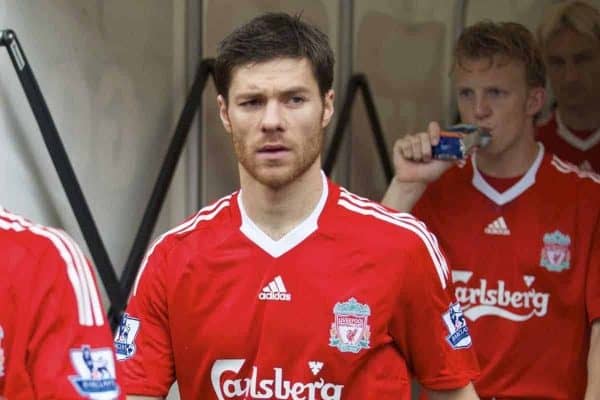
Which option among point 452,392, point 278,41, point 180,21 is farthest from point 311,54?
point 180,21

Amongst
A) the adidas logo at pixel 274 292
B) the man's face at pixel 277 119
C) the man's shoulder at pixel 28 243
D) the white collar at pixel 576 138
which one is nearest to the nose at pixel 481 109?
the man's face at pixel 277 119

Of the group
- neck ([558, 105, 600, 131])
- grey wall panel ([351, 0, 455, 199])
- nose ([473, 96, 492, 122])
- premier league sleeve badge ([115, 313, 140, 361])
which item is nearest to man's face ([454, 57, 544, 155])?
nose ([473, 96, 492, 122])

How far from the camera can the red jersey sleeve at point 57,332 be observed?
1724 mm

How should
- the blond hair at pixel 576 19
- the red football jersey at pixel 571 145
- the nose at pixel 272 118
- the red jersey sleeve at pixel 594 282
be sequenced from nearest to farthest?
1. the nose at pixel 272 118
2. the red jersey sleeve at pixel 594 282
3. the blond hair at pixel 576 19
4. the red football jersey at pixel 571 145

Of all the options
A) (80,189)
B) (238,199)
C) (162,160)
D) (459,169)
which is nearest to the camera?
(238,199)

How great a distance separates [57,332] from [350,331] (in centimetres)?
69

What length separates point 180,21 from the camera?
342 centimetres

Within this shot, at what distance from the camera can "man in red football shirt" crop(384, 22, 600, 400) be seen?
9.77 feet

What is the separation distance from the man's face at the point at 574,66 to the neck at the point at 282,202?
5.84ft

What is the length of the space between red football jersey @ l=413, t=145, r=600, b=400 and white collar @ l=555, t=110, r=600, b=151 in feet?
3.06

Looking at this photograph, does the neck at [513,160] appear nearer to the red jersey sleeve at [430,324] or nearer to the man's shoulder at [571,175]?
the man's shoulder at [571,175]

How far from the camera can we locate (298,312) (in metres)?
2.31

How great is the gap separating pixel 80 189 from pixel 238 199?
0.60 meters

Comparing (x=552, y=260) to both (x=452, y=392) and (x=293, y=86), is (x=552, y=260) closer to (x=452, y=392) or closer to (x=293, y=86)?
(x=452, y=392)
